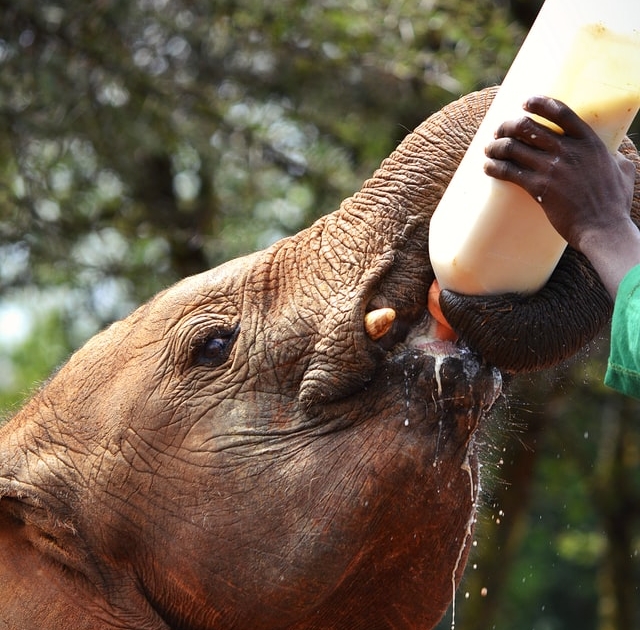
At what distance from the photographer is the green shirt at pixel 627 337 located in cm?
294

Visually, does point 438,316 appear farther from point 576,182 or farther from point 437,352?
point 576,182

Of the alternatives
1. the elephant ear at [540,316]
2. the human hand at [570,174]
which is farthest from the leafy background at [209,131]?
the human hand at [570,174]

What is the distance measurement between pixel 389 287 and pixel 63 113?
6886 mm

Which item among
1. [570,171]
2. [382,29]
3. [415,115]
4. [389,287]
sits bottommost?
[415,115]

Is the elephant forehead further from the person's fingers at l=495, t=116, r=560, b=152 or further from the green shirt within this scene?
the green shirt

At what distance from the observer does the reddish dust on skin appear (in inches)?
144

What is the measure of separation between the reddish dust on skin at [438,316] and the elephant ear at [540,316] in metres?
0.11

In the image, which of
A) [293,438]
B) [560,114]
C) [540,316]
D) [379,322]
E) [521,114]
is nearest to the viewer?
[560,114]

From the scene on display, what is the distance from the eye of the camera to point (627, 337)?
2.98m

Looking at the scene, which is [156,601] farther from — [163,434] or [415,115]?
[415,115]

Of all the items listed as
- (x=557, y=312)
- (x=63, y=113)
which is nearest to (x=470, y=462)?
(x=557, y=312)

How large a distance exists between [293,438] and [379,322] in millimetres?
454

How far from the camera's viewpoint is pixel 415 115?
421 inches

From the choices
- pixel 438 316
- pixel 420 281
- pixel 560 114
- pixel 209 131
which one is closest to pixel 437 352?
pixel 438 316
